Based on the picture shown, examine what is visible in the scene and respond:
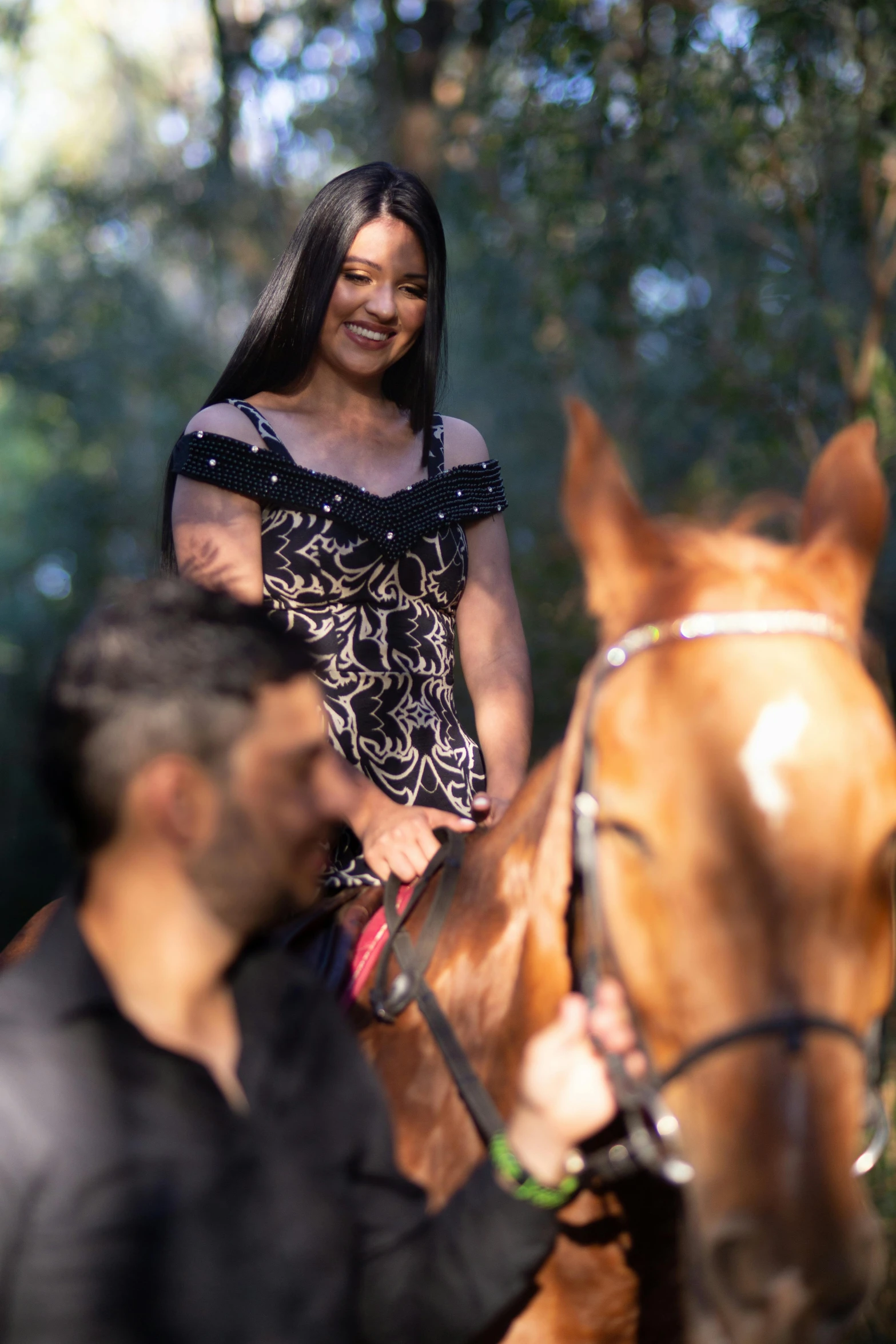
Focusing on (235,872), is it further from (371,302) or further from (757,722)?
(371,302)

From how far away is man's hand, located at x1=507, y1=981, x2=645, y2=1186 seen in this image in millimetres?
1494

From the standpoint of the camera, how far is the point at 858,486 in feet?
5.72

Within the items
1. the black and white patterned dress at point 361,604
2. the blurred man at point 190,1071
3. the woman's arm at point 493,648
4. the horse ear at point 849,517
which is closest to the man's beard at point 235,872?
the blurred man at point 190,1071

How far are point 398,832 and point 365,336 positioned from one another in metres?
1.23

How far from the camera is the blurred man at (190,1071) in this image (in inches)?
54.8

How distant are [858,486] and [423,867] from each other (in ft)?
3.54

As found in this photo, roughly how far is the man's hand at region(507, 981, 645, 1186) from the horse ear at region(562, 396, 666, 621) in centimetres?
54

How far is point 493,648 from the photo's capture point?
2.98 m

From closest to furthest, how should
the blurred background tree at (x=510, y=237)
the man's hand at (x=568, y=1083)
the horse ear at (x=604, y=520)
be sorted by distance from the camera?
the man's hand at (x=568, y=1083) < the horse ear at (x=604, y=520) < the blurred background tree at (x=510, y=237)

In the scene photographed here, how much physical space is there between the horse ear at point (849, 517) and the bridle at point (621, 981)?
15 cm

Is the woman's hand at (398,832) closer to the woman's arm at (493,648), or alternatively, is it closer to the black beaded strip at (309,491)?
the woman's arm at (493,648)

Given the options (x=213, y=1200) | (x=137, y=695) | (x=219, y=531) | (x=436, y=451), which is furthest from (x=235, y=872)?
(x=436, y=451)

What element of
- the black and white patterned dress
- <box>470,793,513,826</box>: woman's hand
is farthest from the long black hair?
<box>470,793,513,826</box>: woman's hand

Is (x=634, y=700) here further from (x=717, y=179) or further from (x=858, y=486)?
(x=717, y=179)
